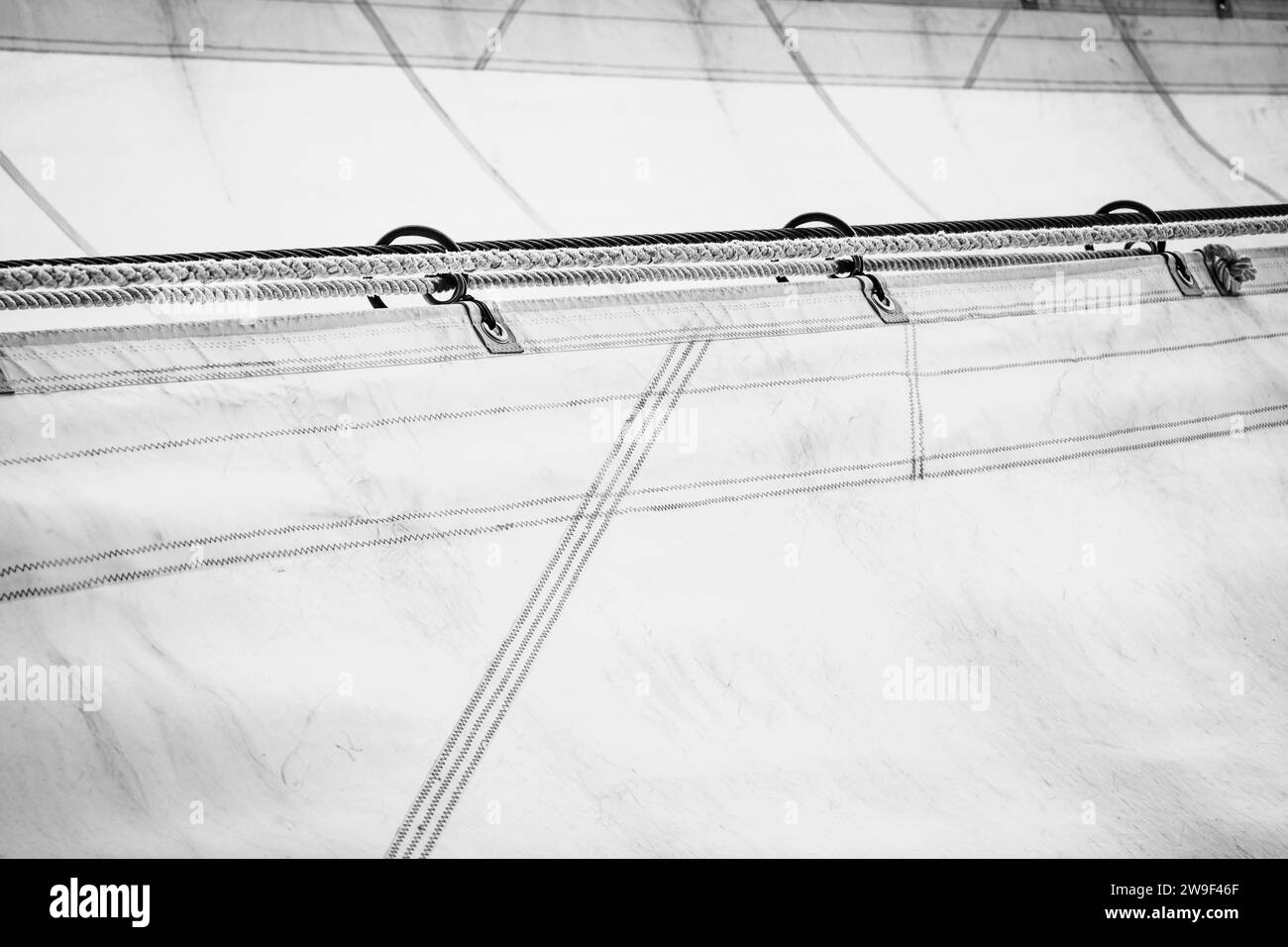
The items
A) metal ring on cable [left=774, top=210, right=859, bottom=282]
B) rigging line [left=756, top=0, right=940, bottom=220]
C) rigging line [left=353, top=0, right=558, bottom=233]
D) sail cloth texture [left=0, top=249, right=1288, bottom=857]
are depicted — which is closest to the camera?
sail cloth texture [left=0, top=249, right=1288, bottom=857]

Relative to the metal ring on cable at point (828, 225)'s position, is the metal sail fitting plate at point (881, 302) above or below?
below

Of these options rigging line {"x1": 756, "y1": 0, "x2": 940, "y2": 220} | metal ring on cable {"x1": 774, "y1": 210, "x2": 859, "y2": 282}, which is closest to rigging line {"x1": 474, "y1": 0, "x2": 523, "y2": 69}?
rigging line {"x1": 756, "y1": 0, "x2": 940, "y2": 220}

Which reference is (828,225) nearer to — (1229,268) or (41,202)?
(1229,268)

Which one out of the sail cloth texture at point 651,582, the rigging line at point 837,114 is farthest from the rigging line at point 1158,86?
the sail cloth texture at point 651,582

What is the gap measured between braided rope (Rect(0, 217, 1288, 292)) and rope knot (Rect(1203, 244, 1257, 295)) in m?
0.03

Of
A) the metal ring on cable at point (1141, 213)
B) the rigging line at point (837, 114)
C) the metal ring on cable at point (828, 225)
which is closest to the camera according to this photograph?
the metal ring on cable at point (828, 225)

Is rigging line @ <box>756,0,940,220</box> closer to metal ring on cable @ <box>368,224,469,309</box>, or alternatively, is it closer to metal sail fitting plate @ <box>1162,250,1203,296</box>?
metal sail fitting plate @ <box>1162,250,1203,296</box>

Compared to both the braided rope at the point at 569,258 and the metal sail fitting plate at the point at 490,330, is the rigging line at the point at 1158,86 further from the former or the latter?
the metal sail fitting plate at the point at 490,330

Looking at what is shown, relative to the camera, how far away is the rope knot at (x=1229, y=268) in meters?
1.58

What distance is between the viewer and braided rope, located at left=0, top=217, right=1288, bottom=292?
1.04m

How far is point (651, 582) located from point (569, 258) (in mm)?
367

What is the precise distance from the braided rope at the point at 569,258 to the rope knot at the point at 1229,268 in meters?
0.03

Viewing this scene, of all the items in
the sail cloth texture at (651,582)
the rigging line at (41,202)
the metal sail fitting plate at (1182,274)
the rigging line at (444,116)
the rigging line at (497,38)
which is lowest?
the sail cloth texture at (651,582)
